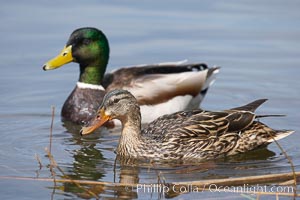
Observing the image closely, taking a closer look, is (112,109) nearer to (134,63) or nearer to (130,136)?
(130,136)

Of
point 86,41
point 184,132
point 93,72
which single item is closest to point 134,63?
point 93,72

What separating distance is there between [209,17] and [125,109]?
5412 mm

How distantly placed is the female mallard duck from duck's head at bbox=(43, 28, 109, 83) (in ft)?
8.09

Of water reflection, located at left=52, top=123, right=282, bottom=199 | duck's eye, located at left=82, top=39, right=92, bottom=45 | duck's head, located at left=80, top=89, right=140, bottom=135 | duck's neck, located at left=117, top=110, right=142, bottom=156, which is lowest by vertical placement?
water reflection, located at left=52, top=123, right=282, bottom=199

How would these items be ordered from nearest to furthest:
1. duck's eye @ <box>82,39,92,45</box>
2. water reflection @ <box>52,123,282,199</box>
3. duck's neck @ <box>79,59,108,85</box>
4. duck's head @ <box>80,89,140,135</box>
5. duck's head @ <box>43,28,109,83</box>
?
water reflection @ <box>52,123,282,199</box> < duck's head @ <box>80,89,140,135</box> < duck's head @ <box>43,28,109,83</box> < duck's eye @ <box>82,39,92,45</box> < duck's neck @ <box>79,59,108,85</box>

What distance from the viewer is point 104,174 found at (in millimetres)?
9734

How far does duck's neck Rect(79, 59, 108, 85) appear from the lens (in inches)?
516

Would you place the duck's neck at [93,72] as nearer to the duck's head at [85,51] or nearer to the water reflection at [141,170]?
the duck's head at [85,51]

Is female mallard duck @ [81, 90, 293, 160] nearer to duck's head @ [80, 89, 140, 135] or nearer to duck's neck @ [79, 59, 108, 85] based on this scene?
duck's head @ [80, 89, 140, 135]

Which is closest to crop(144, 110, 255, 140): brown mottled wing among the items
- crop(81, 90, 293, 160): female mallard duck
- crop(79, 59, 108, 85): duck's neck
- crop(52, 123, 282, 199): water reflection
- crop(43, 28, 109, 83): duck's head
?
crop(81, 90, 293, 160): female mallard duck

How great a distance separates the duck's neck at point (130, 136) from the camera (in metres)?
10.4

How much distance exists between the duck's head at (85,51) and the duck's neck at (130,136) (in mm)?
2465

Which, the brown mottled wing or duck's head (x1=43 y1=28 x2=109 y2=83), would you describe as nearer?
the brown mottled wing

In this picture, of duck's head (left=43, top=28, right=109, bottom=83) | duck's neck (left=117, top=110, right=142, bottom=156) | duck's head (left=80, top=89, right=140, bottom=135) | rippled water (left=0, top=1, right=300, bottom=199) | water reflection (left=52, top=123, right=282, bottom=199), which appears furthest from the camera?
duck's head (left=43, top=28, right=109, bottom=83)
